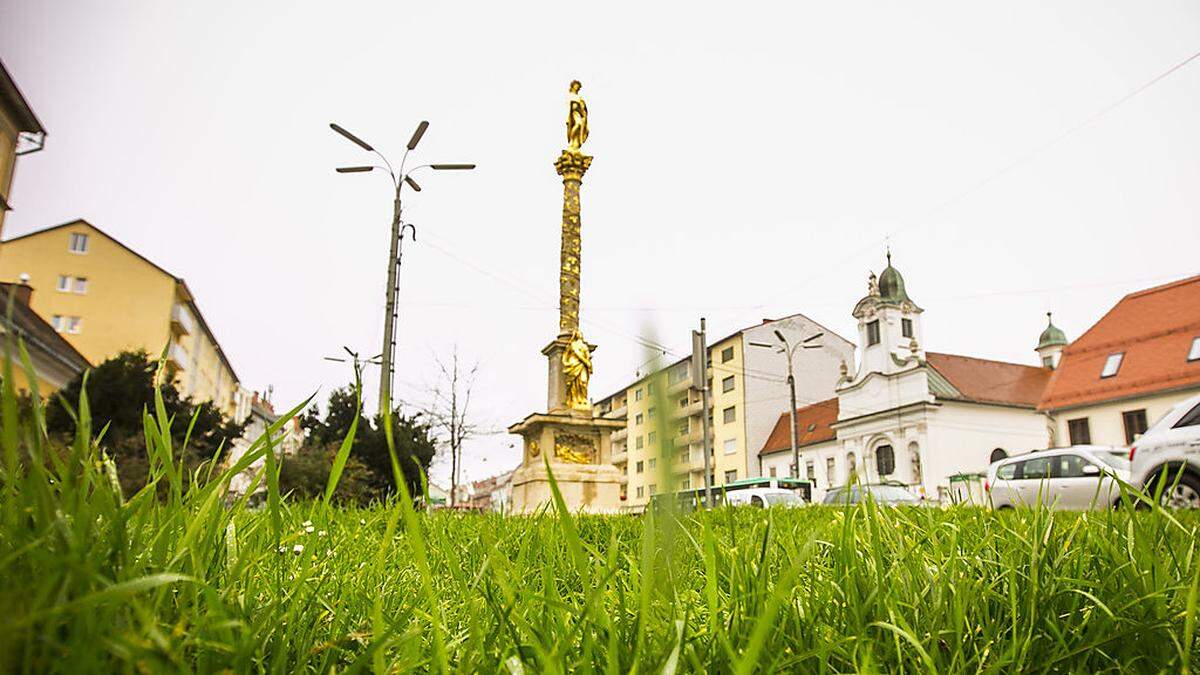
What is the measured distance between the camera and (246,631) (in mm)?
861

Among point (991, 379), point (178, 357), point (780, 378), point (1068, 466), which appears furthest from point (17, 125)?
point (780, 378)

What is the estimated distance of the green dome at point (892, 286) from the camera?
52750mm

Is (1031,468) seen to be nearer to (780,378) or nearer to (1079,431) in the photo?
(1079,431)

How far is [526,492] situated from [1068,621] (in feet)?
55.3

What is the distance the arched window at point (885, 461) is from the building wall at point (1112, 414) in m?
11.2

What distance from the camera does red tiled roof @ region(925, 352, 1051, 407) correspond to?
51094 millimetres

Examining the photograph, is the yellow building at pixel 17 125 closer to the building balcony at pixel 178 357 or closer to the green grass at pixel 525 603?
the green grass at pixel 525 603

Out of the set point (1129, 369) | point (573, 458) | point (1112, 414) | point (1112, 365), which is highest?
point (1112, 365)

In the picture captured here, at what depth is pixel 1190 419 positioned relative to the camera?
10.4 m

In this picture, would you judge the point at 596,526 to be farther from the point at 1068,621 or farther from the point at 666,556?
the point at 666,556

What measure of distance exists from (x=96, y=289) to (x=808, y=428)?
157 feet

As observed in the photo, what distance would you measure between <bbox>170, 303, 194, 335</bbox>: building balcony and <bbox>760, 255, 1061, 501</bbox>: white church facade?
126 ft

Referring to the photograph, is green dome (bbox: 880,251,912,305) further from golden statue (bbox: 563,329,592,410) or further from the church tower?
golden statue (bbox: 563,329,592,410)

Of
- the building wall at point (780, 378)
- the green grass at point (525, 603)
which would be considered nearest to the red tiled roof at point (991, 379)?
the building wall at point (780, 378)
